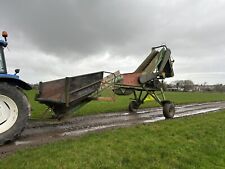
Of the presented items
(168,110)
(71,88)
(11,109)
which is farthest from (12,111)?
(168,110)

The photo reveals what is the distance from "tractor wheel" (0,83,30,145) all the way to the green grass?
105 cm

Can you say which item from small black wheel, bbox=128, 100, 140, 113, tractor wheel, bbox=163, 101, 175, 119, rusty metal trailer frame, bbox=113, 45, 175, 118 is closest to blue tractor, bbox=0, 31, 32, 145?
rusty metal trailer frame, bbox=113, 45, 175, 118

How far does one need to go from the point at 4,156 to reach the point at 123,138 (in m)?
2.85

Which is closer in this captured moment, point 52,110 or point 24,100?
point 24,100

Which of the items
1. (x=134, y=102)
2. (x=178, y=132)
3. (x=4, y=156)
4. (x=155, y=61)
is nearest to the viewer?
(x=4, y=156)

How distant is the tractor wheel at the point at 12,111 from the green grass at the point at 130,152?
1054 mm

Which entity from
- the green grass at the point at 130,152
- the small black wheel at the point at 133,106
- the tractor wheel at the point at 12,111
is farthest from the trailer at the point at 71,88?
the small black wheel at the point at 133,106

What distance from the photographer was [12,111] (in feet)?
23.4

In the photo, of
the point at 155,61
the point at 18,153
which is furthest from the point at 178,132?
the point at 155,61

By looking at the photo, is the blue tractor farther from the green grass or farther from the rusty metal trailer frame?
the rusty metal trailer frame

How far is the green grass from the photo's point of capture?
17.1 feet

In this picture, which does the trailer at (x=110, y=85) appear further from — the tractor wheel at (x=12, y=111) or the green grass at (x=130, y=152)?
the green grass at (x=130, y=152)

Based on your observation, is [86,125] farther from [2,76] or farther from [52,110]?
[2,76]

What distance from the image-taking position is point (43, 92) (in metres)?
8.61
